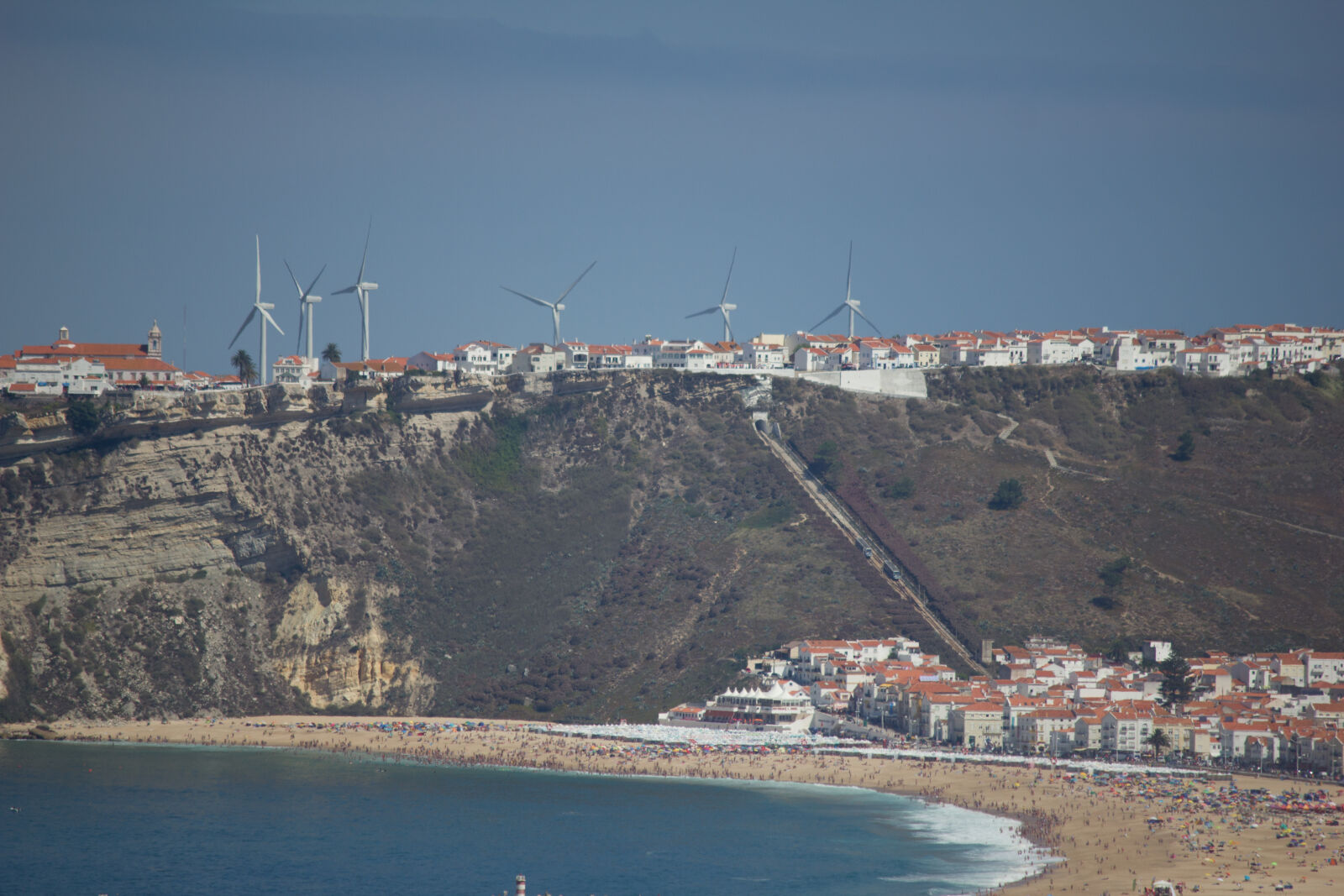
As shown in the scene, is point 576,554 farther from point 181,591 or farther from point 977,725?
point 977,725

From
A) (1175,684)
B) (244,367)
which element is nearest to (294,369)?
(244,367)

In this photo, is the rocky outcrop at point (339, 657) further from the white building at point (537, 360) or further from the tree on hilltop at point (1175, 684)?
the tree on hilltop at point (1175, 684)

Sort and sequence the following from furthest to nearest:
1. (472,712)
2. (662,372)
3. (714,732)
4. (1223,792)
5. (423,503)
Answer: (662,372)
(423,503)
(472,712)
(714,732)
(1223,792)

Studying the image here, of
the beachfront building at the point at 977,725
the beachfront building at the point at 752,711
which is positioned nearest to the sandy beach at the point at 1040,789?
the beachfront building at the point at 977,725

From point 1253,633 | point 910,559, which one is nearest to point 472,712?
point 910,559

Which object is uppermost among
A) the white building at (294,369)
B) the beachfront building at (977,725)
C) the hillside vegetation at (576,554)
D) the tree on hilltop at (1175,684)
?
the white building at (294,369)

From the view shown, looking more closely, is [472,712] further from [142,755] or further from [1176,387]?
[1176,387]
